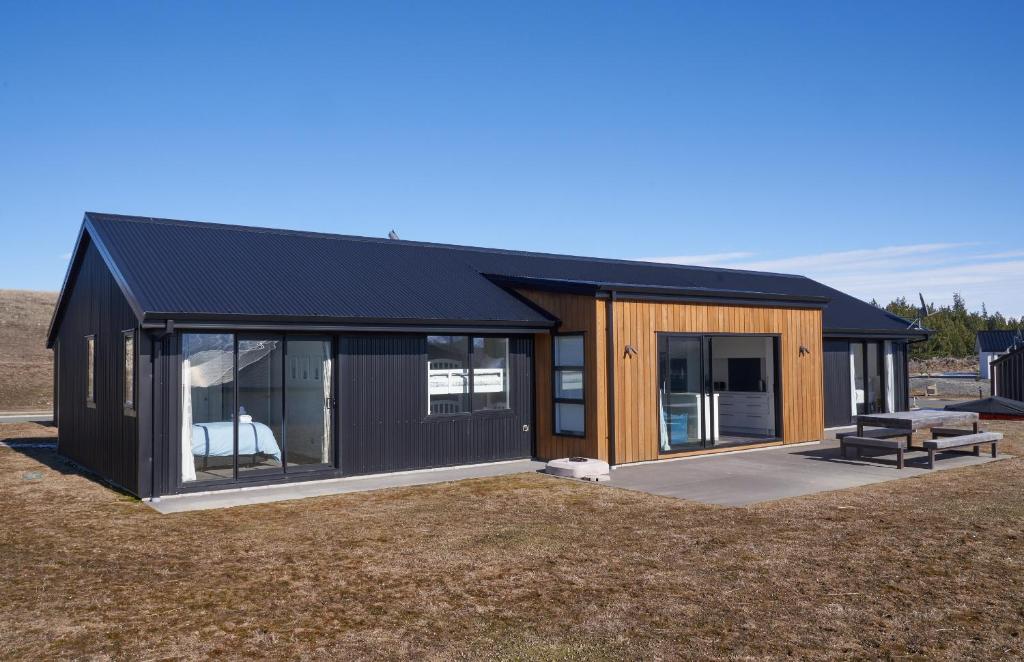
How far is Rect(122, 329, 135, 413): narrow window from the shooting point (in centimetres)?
1117

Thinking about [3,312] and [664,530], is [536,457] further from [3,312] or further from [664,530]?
[3,312]

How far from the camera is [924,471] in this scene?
1247 centimetres

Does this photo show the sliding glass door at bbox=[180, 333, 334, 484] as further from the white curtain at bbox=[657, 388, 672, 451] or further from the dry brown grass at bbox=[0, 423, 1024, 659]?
the white curtain at bbox=[657, 388, 672, 451]

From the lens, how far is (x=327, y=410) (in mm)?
12141

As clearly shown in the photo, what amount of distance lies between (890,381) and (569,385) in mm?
11201

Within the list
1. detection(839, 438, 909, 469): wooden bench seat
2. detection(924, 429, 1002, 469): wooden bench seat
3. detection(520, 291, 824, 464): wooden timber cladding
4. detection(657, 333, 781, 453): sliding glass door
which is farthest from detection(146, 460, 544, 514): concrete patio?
detection(924, 429, 1002, 469): wooden bench seat

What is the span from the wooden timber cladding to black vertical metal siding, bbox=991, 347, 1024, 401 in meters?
15.1

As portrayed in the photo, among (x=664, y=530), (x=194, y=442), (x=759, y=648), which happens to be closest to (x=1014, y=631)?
(x=759, y=648)

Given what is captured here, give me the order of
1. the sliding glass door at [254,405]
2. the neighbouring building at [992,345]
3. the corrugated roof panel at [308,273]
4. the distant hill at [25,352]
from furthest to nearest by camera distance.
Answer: the neighbouring building at [992,345] → the distant hill at [25,352] → the corrugated roof panel at [308,273] → the sliding glass door at [254,405]

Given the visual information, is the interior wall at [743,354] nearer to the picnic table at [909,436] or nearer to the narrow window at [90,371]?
the picnic table at [909,436]

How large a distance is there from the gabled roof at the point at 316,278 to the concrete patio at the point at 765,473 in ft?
9.38

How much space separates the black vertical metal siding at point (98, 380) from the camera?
11.6 m

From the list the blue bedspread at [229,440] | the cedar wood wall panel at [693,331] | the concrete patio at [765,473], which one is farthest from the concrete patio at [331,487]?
the concrete patio at [765,473]

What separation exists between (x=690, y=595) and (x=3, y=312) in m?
61.6
